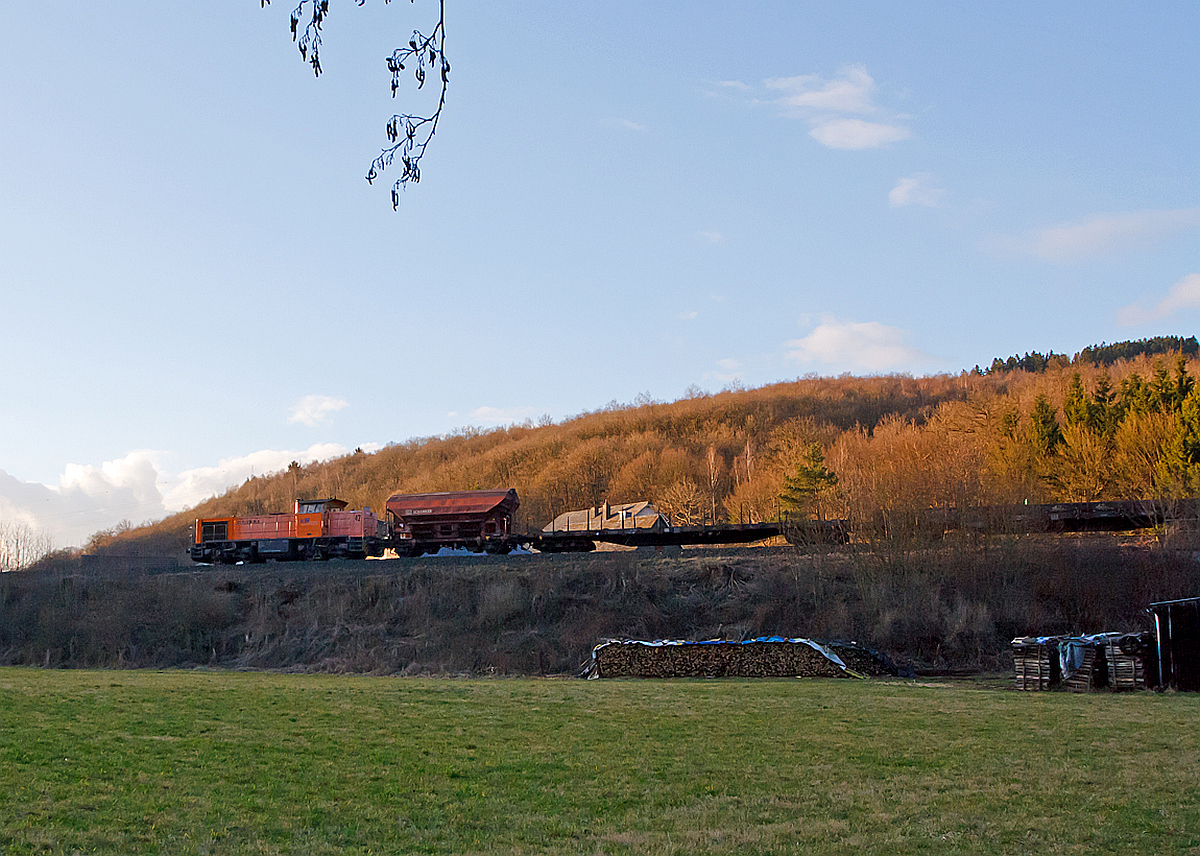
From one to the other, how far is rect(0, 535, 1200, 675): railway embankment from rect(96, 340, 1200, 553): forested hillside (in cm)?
374

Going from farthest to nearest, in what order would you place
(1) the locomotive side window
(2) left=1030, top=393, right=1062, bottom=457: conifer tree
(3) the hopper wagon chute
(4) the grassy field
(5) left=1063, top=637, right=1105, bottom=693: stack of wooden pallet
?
(2) left=1030, top=393, right=1062, bottom=457: conifer tree → (1) the locomotive side window → (3) the hopper wagon chute → (5) left=1063, top=637, right=1105, bottom=693: stack of wooden pallet → (4) the grassy field

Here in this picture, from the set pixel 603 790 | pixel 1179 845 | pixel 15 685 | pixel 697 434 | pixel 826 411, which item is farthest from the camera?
pixel 826 411

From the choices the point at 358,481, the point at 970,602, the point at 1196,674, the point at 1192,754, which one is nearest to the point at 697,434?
the point at 358,481

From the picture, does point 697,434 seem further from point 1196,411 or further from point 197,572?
point 197,572

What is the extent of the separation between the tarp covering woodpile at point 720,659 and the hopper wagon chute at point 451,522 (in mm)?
16355

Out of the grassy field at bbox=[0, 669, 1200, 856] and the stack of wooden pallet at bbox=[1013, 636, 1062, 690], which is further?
the stack of wooden pallet at bbox=[1013, 636, 1062, 690]

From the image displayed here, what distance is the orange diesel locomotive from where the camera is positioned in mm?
49219

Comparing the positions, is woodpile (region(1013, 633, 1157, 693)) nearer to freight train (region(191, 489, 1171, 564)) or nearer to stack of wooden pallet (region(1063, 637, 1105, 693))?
stack of wooden pallet (region(1063, 637, 1105, 693))

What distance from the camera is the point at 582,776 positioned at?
1242 cm

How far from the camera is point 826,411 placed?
15062 cm

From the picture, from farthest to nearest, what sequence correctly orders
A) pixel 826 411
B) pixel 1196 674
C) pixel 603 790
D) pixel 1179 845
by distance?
1. pixel 826 411
2. pixel 1196 674
3. pixel 603 790
4. pixel 1179 845

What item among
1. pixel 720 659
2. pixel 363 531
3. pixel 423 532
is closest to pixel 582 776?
pixel 720 659

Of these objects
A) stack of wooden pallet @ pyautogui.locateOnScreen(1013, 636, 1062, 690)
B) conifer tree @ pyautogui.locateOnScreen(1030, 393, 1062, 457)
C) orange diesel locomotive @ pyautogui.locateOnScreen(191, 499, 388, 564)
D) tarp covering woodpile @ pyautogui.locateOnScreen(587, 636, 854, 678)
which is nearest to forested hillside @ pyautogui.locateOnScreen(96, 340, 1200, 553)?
conifer tree @ pyautogui.locateOnScreen(1030, 393, 1062, 457)

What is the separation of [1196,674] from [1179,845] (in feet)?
67.2
